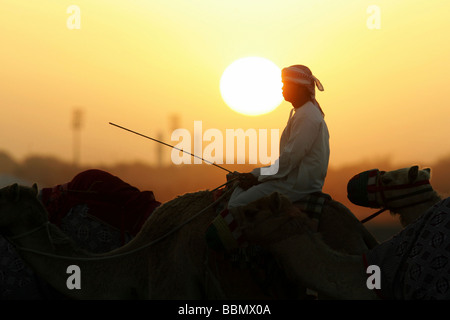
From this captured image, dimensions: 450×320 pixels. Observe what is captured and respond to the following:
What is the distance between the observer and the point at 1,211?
17.8ft

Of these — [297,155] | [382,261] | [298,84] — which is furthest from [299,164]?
[382,261]

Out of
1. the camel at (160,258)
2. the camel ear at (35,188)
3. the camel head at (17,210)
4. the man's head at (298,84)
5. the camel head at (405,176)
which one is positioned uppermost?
the man's head at (298,84)

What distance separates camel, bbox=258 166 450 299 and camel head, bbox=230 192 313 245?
19 mm

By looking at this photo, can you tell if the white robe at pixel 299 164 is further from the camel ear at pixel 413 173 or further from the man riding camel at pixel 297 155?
the camel ear at pixel 413 173

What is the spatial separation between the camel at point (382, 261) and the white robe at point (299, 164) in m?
0.84

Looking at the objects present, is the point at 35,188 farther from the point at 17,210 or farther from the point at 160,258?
the point at 160,258

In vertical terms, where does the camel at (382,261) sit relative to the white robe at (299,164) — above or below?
below

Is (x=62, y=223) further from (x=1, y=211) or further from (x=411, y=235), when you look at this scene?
(x=411, y=235)

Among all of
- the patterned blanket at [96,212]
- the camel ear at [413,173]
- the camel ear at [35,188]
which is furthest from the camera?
the patterned blanket at [96,212]

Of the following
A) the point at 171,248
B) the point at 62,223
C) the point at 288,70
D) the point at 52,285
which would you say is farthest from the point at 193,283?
the point at 288,70

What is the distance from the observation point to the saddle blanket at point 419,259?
160 inches

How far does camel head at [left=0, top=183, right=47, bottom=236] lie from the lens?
5457 millimetres

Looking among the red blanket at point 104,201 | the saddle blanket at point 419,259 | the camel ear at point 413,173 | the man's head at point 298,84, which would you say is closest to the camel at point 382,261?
the saddle blanket at point 419,259
